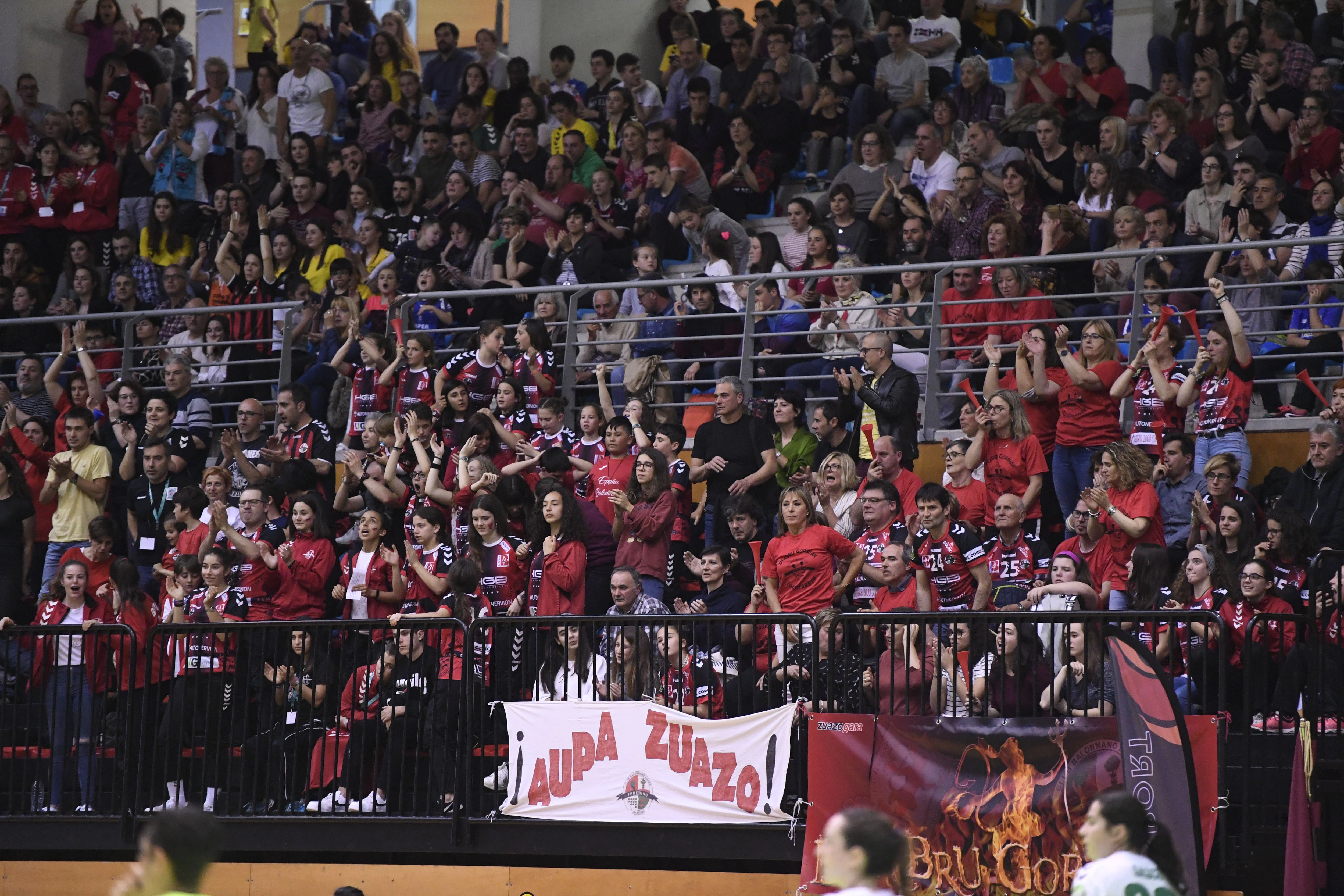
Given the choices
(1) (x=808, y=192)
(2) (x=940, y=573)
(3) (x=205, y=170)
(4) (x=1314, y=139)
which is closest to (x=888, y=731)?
(2) (x=940, y=573)

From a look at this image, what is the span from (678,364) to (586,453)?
236 centimetres

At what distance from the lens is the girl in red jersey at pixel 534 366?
46.5 ft

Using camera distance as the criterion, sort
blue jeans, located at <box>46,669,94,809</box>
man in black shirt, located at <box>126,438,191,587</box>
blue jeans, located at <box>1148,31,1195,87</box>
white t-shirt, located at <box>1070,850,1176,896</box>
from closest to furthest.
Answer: white t-shirt, located at <box>1070,850,1176,896</box>
blue jeans, located at <box>46,669,94,809</box>
man in black shirt, located at <box>126,438,191,587</box>
blue jeans, located at <box>1148,31,1195,87</box>

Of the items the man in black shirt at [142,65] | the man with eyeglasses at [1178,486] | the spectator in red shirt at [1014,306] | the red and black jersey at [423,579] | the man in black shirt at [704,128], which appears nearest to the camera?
the man with eyeglasses at [1178,486]

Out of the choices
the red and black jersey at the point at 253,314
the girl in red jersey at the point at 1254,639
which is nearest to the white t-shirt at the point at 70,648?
the red and black jersey at the point at 253,314

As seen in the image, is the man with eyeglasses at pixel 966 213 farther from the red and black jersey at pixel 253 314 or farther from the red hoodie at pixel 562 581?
the red and black jersey at pixel 253 314

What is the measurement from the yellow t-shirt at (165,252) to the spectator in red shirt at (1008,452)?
9653 millimetres

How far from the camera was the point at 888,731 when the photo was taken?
9.42 meters

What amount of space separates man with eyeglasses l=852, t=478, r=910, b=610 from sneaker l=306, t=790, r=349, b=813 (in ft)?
11.3

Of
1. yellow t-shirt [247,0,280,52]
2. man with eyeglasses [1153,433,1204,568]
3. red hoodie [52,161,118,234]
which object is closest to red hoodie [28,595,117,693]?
man with eyeglasses [1153,433,1204,568]

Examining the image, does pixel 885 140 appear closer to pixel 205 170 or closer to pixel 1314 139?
pixel 1314 139

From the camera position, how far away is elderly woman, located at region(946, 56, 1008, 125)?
54.7ft

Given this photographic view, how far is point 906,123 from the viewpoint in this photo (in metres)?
17.1

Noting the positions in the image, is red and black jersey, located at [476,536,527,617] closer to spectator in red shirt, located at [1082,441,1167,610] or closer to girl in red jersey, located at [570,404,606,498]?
girl in red jersey, located at [570,404,606,498]
